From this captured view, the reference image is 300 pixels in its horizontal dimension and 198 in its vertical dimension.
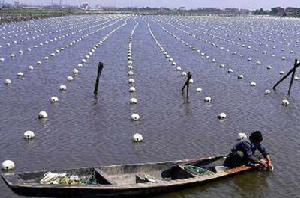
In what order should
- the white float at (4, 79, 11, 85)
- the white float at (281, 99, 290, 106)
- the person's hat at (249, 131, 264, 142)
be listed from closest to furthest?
the person's hat at (249, 131, 264, 142)
the white float at (281, 99, 290, 106)
the white float at (4, 79, 11, 85)

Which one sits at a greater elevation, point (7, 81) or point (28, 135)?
point (28, 135)

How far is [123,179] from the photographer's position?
794 inches

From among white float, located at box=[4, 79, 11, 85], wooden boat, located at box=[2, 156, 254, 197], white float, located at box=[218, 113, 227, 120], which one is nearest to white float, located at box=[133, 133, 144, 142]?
wooden boat, located at box=[2, 156, 254, 197]

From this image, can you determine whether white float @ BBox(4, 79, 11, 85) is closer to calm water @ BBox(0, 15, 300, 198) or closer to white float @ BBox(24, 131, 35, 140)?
calm water @ BBox(0, 15, 300, 198)

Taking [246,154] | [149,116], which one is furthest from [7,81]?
[246,154]

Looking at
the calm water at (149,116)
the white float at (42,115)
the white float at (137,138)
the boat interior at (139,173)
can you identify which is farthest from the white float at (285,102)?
the white float at (42,115)

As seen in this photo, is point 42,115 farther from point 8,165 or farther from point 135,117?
point 8,165

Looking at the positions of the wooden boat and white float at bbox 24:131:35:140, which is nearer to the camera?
the wooden boat

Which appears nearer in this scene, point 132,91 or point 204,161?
point 204,161

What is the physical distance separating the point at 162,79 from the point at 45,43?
30.5m

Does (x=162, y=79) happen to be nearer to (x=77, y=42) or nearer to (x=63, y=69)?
(x=63, y=69)

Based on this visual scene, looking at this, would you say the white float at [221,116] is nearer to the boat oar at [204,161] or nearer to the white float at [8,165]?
the boat oar at [204,161]

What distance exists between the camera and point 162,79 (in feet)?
140

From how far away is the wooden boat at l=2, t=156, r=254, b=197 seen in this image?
706 inches
